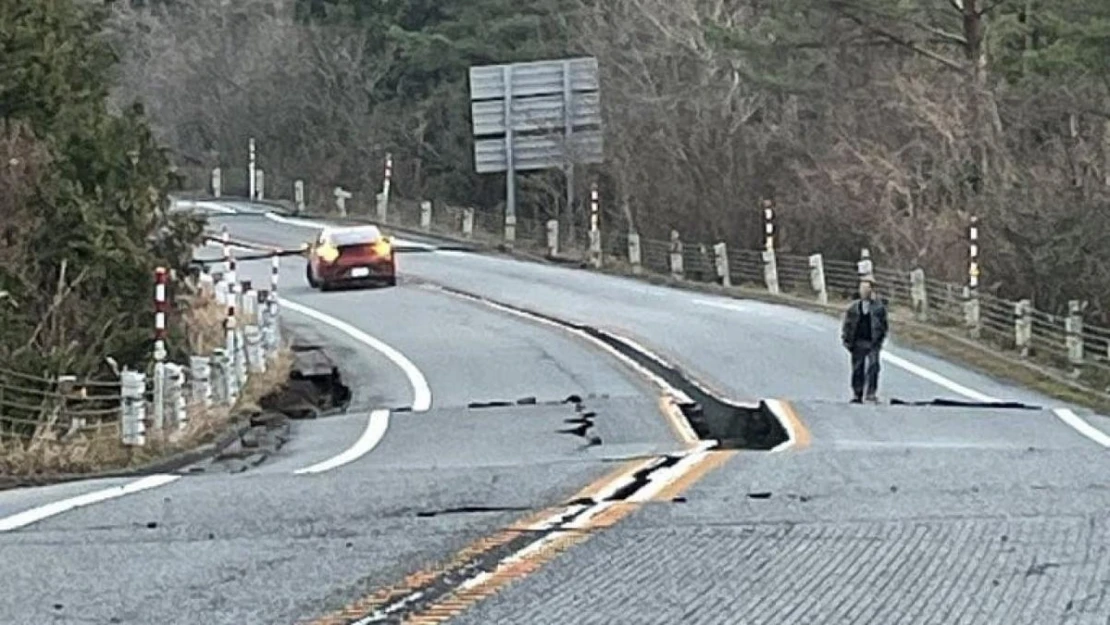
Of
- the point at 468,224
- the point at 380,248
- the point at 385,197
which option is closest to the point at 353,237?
the point at 380,248

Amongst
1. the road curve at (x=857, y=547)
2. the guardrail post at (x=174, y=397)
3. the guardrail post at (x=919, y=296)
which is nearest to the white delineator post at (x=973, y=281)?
the guardrail post at (x=919, y=296)

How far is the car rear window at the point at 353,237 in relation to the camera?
47.7 meters

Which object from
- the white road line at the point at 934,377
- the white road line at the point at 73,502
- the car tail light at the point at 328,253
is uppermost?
the white road line at the point at 73,502

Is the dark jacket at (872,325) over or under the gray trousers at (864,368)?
over

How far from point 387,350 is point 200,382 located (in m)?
11.0

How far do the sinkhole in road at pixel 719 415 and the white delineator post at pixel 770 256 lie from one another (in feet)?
38.0

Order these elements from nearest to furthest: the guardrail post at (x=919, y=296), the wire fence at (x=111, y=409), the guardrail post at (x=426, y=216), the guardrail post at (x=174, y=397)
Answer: the wire fence at (x=111, y=409), the guardrail post at (x=174, y=397), the guardrail post at (x=919, y=296), the guardrail post at (x=426, y=216)

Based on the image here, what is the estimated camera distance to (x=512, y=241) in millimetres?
57281

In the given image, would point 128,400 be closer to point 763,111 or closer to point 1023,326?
point 1023,326

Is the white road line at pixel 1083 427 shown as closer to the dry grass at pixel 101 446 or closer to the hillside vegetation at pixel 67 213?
the dry grass at pixel 101 446

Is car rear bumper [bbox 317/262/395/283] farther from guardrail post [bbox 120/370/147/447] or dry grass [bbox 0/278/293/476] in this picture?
guardrail post [bbox 120/370/147/447]

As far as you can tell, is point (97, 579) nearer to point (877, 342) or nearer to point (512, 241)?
point (877, 342)

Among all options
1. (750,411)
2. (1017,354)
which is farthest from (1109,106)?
(750,411)

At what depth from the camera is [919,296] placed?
3725 centimetres
